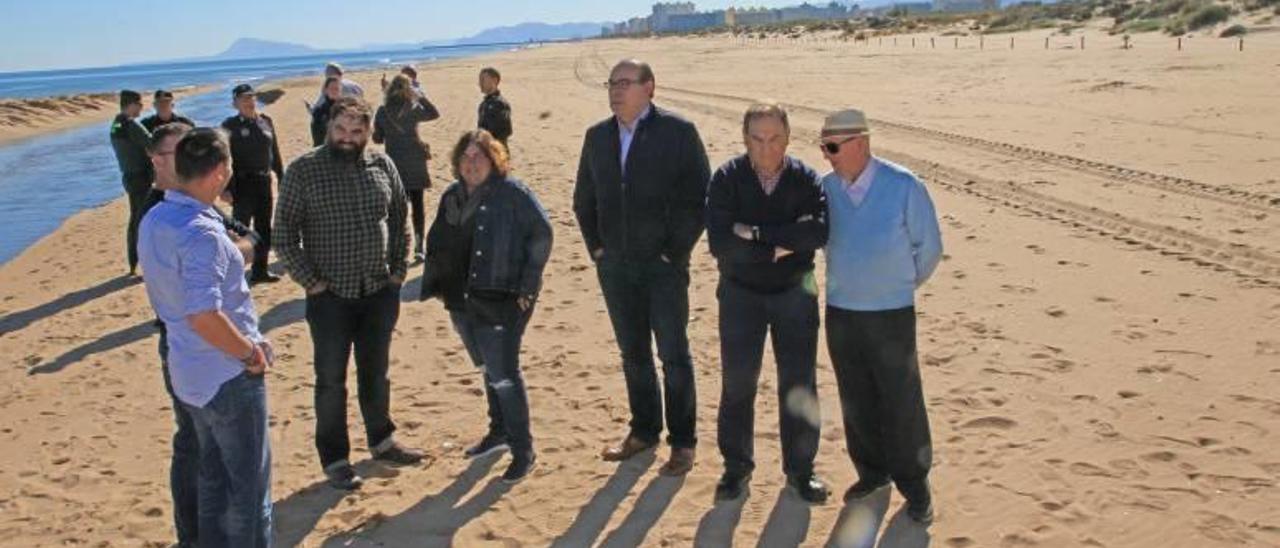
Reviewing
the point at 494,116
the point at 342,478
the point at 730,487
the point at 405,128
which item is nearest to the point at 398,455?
the point at 342,478

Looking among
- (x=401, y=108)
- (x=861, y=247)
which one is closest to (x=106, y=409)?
(x=401, y=108)

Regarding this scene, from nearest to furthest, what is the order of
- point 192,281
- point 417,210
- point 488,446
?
point 192,281
point 488,446
point 417,210

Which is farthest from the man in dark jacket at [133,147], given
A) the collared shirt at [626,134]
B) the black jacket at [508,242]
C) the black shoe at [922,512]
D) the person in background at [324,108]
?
the black shoe at [922,512]

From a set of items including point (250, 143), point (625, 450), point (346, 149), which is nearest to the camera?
point (346, 149)

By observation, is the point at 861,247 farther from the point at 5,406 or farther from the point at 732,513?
the point at 5,406

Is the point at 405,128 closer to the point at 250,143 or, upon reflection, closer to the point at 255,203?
the point at 250,143

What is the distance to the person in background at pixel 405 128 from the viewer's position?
8.09 m

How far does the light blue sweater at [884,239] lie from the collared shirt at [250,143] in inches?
241

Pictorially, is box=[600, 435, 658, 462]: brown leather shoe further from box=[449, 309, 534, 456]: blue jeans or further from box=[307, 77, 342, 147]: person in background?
box=[307, 77, 342, 147]: person in background

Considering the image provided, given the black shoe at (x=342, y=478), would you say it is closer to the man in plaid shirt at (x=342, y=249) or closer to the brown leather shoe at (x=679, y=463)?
the man in plaid shirt at (x=342, y=249)

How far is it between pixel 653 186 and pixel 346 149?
143cm

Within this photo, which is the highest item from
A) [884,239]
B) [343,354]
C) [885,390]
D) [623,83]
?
[623,83]

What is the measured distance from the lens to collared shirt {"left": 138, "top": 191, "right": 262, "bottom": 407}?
3.14 m

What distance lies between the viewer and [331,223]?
4.48 metres
